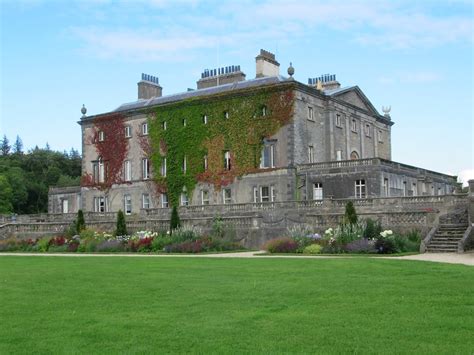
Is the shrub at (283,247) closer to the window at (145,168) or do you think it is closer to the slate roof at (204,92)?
the slate roof at (204,92)

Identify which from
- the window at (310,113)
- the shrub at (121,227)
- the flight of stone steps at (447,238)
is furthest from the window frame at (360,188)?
the shrub at (121,227)

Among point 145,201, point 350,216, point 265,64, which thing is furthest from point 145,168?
point 350,216

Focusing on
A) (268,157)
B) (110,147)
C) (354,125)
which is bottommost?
(268,157)

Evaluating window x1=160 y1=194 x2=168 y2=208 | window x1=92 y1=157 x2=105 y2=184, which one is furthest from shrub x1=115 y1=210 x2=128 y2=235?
window x1=92 y1=157 x2=105 y2=184

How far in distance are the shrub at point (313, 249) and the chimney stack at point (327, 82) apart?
103 ft

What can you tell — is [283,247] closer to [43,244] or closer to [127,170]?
[43,244]

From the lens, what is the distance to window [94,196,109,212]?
57344 mm

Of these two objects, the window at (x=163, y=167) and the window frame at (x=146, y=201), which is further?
the window frame at (x=146, y=201)

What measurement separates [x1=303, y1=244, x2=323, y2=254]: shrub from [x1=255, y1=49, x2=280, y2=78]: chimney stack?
26285 millimetres

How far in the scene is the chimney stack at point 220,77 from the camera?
179ft

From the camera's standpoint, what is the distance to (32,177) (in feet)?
297

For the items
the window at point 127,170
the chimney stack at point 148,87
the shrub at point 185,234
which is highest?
the chimney stack at point 148,87

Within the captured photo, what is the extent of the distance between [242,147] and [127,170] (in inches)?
471

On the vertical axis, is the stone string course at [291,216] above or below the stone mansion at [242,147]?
below
